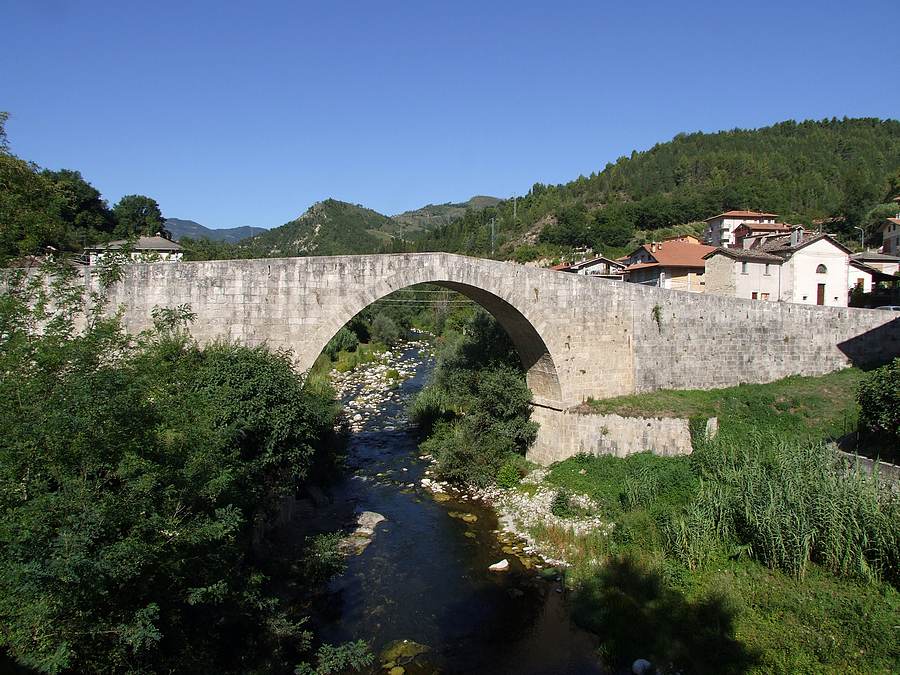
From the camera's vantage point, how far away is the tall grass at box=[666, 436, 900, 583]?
8.71 m

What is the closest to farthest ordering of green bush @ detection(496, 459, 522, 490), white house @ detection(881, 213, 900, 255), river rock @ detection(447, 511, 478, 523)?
river rock @ detection(447, 511, 478, 523) < green bush @ detection(496, 459, 522, 490) < white house @ detection(881, 213, 900, 255)

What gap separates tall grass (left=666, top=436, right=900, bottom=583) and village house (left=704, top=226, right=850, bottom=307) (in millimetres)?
14849

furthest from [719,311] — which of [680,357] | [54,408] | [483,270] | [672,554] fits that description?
[54,408]

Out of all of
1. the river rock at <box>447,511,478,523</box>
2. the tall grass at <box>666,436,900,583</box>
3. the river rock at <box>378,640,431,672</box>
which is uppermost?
the tall grass at <box>666,436,900,583</box>

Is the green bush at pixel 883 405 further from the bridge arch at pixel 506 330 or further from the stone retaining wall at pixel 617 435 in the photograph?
the bridge arch at pixel 506 330

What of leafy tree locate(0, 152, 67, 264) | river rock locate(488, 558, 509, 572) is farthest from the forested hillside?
leafy tree locate(0, 152, 67, 264)

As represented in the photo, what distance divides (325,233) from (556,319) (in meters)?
97.2

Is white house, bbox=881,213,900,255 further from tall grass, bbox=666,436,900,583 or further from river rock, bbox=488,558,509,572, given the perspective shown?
river rock, bbox=488,558,509,572

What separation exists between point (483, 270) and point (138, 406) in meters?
9.04

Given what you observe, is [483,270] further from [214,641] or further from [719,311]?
[214,641]

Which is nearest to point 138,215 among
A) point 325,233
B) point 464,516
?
point 464,516

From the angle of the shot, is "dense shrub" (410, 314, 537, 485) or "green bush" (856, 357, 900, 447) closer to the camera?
"green bush" (856, 357, 900, 447)

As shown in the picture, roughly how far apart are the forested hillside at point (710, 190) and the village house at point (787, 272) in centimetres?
2397

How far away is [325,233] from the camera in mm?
106812
